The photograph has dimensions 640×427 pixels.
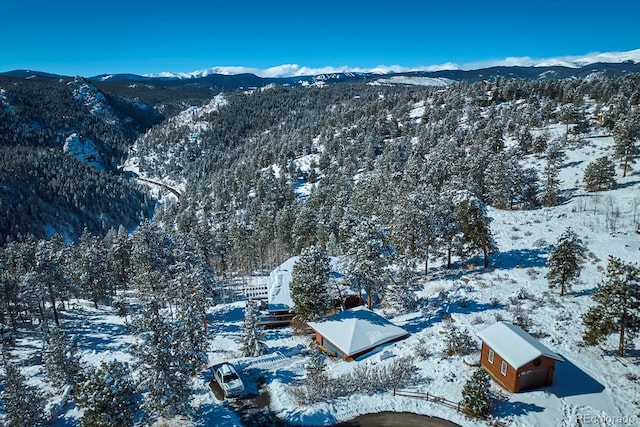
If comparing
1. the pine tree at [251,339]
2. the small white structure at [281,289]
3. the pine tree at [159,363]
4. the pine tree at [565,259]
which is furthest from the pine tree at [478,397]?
the small white structure at [281,289]


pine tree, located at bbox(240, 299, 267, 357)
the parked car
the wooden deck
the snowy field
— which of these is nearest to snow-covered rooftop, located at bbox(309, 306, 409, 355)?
the snowy field

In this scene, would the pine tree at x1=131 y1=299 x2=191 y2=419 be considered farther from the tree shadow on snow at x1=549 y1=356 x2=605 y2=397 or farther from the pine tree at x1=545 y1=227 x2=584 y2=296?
the pine tree at x1=545 y1=227 x2=584 y2=296

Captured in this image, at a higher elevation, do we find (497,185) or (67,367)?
(497,185)

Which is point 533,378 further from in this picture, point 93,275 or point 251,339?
point 93,275

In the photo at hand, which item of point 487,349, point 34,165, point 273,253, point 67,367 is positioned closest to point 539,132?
point 273,253

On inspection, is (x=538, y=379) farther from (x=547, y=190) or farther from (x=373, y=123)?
(x=373, y=123)

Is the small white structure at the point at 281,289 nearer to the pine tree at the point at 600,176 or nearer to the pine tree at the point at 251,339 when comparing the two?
the pine tree at the point at 251,339

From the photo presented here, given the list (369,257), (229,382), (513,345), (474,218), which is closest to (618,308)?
(513,345)
